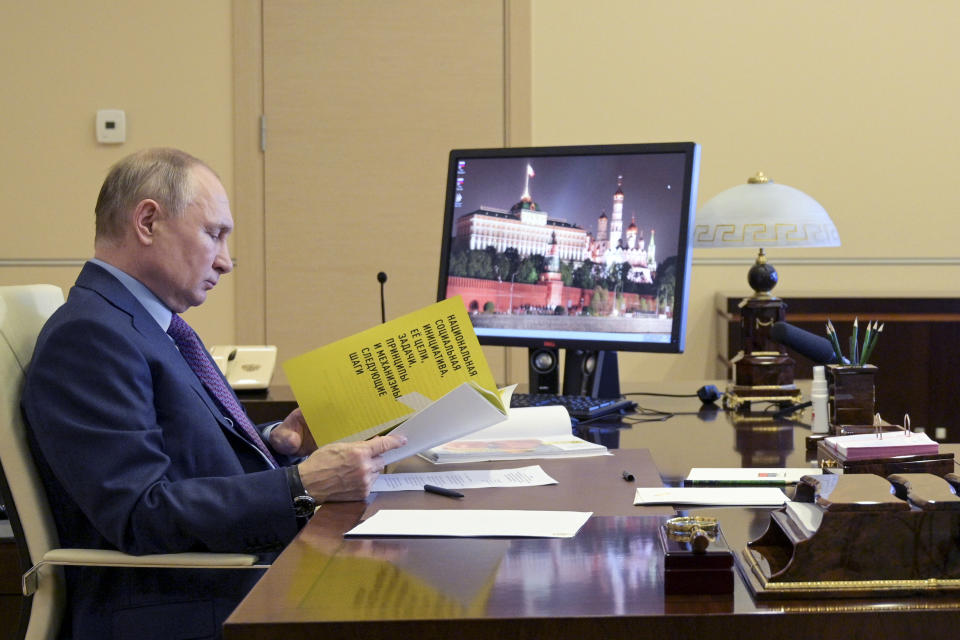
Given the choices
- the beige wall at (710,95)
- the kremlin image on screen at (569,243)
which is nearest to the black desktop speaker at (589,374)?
the kremlin image on screen at (569,243)

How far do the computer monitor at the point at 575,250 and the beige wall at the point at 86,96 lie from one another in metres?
2.20

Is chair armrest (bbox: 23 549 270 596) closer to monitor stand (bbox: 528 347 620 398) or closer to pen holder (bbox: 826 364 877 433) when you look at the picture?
pen holder (bbox: 826 364 877 433)

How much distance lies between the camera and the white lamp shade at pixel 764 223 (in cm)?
243

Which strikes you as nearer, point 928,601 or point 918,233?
point 928,601

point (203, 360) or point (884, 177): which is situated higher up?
point (884, 177)

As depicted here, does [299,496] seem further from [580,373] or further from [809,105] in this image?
[809,105]

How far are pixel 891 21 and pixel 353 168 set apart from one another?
2.17m

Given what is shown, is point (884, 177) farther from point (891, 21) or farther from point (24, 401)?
point (24, 401)

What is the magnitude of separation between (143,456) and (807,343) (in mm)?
1396

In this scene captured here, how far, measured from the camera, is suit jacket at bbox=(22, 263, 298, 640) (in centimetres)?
143

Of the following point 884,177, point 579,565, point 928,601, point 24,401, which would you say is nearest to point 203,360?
point 24,401

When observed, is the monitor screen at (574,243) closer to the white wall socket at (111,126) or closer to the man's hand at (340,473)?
the man's hand at (340,473)

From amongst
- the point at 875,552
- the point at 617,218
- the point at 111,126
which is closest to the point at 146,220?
the point at 617,218

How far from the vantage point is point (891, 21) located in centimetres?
424
